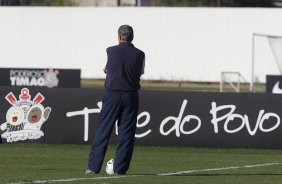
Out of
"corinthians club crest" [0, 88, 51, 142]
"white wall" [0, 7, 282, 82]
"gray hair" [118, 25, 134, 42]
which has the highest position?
"gray hair" [118, 25, 134, 42]

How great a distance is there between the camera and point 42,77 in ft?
134

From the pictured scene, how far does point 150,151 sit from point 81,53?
40706 mm

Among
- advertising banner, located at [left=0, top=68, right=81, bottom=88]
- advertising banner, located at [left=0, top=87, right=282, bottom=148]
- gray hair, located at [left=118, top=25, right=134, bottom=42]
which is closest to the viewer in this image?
gray hair, located at [left=118, top=25, right=134, bottom=42]

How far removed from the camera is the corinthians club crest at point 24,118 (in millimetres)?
20844

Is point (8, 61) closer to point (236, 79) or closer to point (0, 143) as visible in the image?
point (236, 79)

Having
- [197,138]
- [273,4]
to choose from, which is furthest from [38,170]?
[273,4]

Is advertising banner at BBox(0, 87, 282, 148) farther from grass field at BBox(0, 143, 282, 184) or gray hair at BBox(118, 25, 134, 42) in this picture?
gray hair at BBox(118, 25, 134, 42)

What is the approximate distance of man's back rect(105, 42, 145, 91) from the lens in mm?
14148

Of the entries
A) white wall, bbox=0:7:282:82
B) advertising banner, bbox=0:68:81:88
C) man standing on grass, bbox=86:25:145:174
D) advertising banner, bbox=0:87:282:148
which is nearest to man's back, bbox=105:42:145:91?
man standing on grass, bbox=86:25:145:174

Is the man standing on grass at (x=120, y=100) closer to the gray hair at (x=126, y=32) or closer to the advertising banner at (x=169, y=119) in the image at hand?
the gray hair at (x=126, y=32)

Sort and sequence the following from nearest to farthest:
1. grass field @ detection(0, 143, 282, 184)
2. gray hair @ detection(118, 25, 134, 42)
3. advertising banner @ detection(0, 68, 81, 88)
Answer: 1. grass field @ detection(0, 143, 282, 184)
2. gray hair @ detection(118, 25, 134, 42)
3. advertising banner @ detection(0, 68, 81, 88)

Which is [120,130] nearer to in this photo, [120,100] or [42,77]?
[120,100]

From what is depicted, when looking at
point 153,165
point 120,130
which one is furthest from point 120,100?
point 153,165

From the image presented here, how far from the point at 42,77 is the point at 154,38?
18.7m
